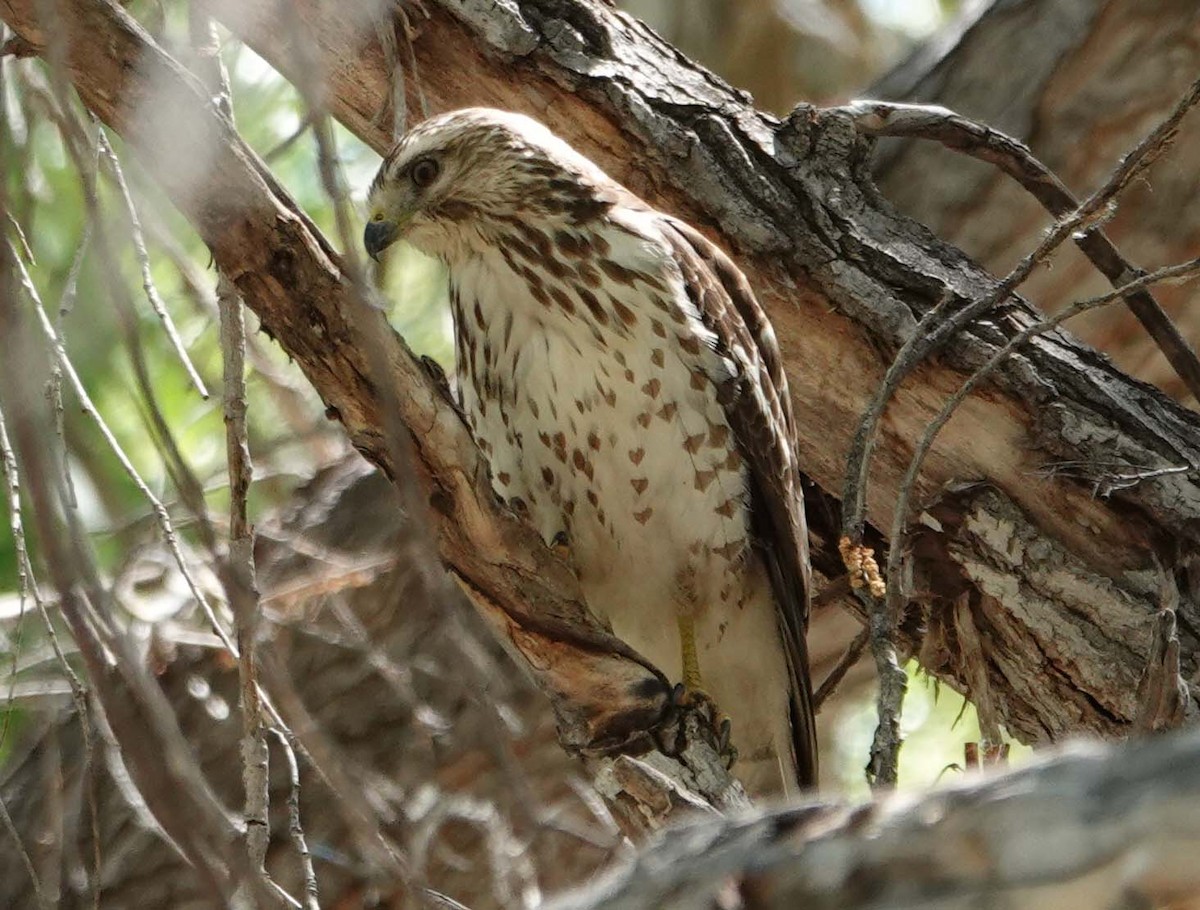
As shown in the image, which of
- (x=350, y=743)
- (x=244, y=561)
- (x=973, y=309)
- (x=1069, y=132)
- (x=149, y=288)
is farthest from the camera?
(x=350, y=743)

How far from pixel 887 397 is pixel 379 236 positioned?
4.01 feet

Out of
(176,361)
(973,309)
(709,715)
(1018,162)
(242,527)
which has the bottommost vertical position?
(176,361)

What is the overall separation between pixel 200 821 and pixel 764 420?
189 centimetres

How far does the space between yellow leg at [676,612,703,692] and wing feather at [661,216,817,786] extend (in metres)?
0.21

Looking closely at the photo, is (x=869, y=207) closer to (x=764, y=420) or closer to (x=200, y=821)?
(x=764, y=420)

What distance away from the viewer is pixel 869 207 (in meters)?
3.29

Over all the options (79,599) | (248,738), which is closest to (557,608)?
(248,738)

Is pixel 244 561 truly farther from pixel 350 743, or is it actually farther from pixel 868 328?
pixel 350 743

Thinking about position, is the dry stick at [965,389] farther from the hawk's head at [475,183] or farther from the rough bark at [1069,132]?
the rough bark at [1069,132]

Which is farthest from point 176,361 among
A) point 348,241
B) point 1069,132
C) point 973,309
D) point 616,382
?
point 348,241

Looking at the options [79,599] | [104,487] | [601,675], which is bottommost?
[104,487]

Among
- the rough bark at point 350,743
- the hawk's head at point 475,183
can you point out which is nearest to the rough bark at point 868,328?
the hawk's head at point 475,183

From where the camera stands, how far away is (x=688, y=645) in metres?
3.52

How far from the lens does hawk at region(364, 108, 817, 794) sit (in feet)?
10.5
